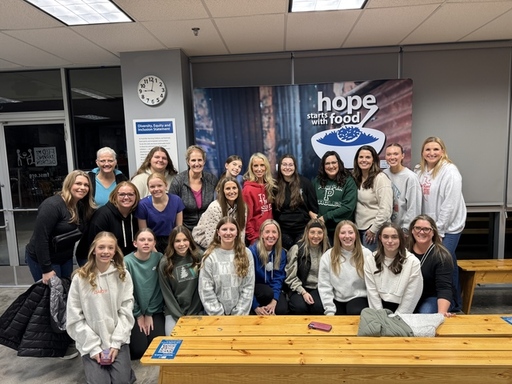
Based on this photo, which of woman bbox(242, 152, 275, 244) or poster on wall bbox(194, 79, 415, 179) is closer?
woman bbox(242, 152, 275, 244)

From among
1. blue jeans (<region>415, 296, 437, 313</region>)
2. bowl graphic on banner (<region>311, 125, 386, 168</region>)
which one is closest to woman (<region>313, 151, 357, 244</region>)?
bowl graphic on banner (<region>311, 125, 386, 168</region>)

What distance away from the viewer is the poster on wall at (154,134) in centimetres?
383

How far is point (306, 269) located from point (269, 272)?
1.01 ft

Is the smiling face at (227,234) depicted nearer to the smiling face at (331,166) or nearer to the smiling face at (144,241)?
the smiling face at (144,241)

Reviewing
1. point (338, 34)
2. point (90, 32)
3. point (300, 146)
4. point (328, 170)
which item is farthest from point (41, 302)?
point (338, 34)

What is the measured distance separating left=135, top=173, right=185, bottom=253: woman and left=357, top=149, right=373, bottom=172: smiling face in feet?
5.29

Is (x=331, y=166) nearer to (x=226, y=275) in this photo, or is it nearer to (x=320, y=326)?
(x=226, y=275)

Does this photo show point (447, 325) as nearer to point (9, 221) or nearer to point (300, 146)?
point (300, 146)

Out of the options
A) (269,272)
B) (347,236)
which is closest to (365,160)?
(347,236)

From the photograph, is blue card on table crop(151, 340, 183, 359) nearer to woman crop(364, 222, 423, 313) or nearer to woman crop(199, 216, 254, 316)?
woman crop(199, 216, 254, 316)

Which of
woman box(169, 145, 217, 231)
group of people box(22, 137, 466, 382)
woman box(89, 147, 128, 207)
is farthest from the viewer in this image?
woman box(169, 145, 217, 231)

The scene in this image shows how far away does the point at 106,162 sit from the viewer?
303 centimetres

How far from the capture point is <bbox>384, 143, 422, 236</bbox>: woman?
313cm

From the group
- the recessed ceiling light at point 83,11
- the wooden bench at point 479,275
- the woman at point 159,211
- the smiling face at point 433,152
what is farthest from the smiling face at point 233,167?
the wooden bench at point 479,275
